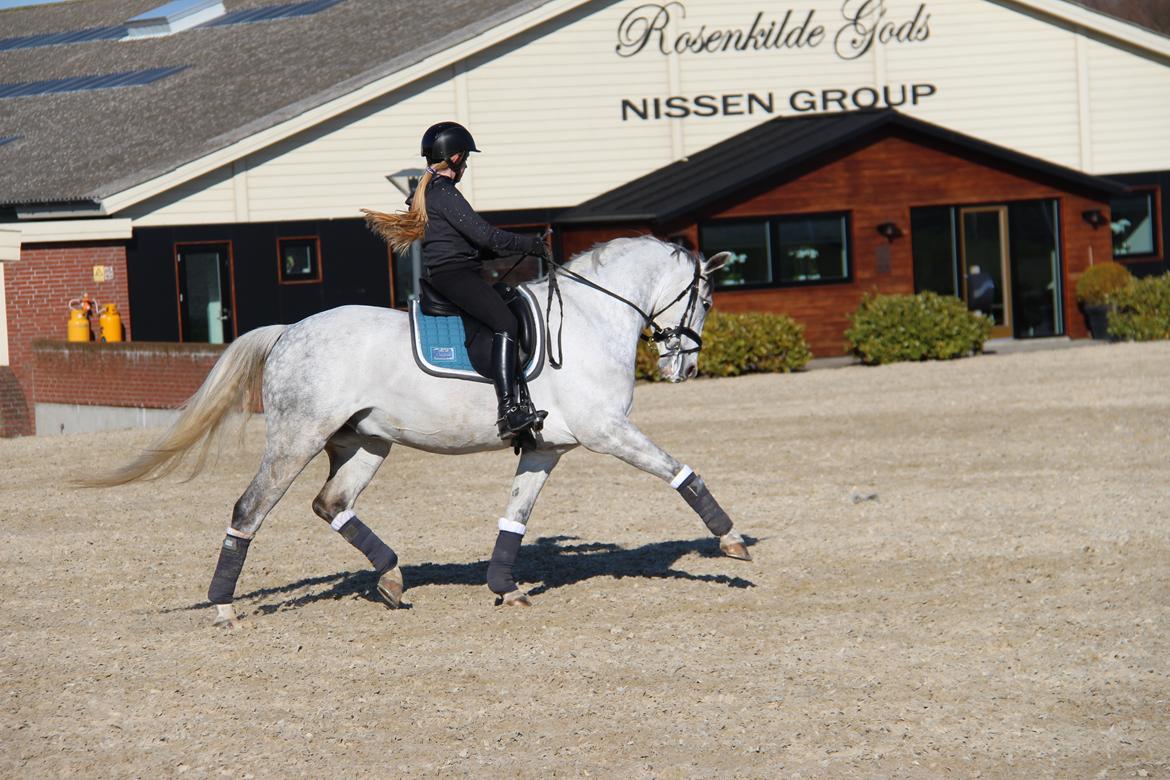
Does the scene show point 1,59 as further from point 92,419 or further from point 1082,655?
point 1082,655

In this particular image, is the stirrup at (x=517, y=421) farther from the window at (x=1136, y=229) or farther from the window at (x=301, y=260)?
the window at (x=1136, y=229)

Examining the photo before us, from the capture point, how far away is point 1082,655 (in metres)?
8.38

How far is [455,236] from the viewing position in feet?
31.6

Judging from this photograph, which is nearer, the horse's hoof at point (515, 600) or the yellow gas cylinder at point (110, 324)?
the horse's hoof at point (515, 600)

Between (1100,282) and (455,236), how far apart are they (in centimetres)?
2314

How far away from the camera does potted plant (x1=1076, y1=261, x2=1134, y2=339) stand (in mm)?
30016

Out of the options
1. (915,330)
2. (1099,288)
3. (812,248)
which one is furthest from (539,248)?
(1099,288)

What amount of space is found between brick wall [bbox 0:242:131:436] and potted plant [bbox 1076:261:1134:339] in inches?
722

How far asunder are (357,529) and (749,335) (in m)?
16.8

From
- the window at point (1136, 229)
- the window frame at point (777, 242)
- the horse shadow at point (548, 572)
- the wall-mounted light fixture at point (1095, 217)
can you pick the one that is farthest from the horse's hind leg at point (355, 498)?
the window at point (1136, 229)

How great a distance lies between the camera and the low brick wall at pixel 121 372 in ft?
76.0

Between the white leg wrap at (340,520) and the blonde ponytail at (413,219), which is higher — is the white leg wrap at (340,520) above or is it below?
below

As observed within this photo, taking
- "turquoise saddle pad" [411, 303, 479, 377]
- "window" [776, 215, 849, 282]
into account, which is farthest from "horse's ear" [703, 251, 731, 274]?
"window" [776, 215, 849, 282]

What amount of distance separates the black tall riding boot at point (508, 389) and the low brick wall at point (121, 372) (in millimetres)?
13873
